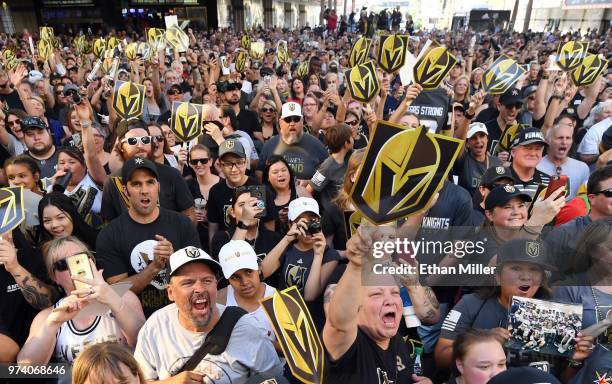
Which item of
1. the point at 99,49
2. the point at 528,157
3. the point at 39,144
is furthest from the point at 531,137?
the point at 99,49

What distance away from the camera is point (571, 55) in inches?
270

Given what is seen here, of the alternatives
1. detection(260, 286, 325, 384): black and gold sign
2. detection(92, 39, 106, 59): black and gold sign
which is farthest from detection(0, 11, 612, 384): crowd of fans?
detection(92, 39, 106, 59): black and gold sign

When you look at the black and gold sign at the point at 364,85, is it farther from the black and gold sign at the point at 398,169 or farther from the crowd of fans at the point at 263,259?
the black and gold sign at the point at 398,169

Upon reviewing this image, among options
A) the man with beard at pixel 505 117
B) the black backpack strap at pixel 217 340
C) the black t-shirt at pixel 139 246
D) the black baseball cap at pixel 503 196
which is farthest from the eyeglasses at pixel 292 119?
the black backpack strap at pixel 217 340

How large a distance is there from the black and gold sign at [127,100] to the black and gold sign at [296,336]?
4.12m

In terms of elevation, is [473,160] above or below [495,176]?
below

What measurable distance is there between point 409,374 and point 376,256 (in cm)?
72

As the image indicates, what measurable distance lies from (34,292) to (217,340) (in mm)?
1222

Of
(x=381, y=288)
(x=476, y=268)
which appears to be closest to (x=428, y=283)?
(x=476, y=268)

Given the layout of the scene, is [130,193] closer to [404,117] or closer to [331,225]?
[331,225]

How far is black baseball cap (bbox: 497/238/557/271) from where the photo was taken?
8.34ft

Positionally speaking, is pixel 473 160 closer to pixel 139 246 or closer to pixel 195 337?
pixel 139 246

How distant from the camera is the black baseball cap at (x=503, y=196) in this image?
309 cm

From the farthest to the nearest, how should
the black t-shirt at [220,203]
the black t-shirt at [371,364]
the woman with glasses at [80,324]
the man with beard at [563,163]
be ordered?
1. the man with beard at [563,163]
2. the black t-shirt at [220,203]
3. the woman with glasses at [80,324]
4. the black t-shirt at [371,364]
